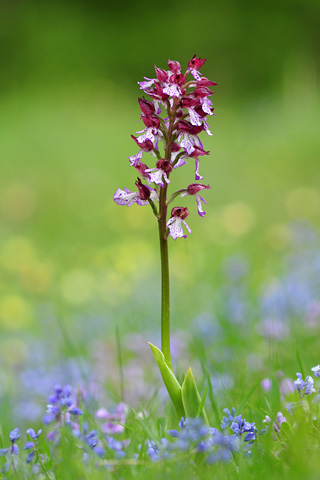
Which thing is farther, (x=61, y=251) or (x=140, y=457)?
(x=61, y=251)

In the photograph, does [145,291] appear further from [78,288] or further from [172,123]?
[172,123]

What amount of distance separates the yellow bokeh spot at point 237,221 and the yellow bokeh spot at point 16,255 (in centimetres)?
162

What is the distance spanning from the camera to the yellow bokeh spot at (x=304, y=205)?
518cm

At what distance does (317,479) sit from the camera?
838 mm

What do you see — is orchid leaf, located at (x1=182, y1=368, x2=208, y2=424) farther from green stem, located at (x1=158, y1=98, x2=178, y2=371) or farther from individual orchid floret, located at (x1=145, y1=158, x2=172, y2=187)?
individual orchid floret, located at (x1=145, y1=158, x2=172, y2=187)

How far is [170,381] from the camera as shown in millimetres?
1102

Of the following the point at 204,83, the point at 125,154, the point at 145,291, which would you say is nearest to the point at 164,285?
the point at 204,83

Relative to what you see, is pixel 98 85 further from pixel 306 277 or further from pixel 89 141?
pixel 306 277

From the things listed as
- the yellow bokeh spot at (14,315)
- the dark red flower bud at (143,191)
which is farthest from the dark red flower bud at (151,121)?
the yellow bokeh spot at (14,315)

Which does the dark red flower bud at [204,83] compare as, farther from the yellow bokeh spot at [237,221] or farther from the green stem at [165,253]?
the yellow bokeh spot at [237,221]

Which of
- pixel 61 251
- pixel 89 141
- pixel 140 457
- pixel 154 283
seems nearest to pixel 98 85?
pixel 89 141

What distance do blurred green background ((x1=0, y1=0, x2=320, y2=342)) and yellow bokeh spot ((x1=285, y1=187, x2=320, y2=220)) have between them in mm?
17

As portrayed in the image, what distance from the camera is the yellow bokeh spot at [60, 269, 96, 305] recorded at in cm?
411

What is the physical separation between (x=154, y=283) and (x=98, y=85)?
13.0 meters
